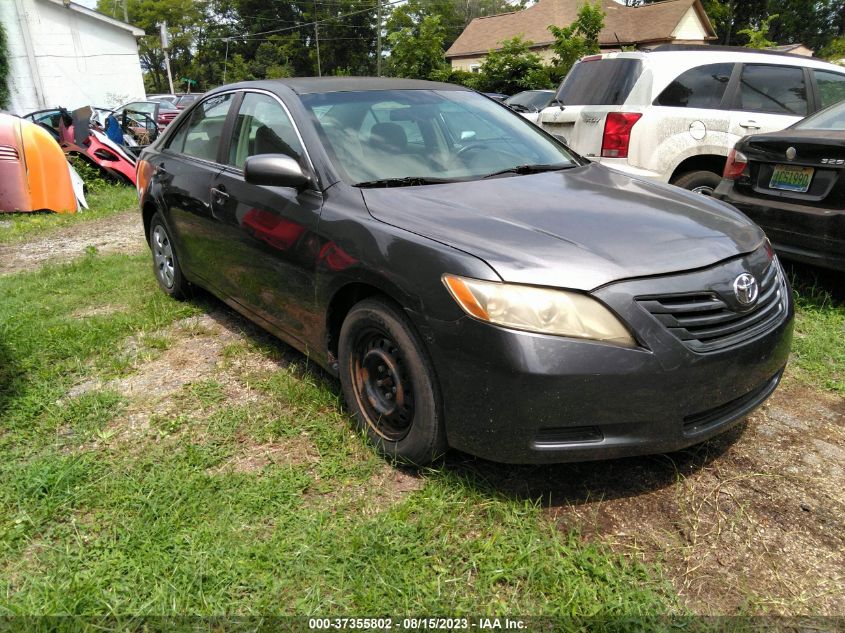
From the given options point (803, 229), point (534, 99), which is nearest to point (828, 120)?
point (803, 229)

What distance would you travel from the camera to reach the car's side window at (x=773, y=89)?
5.63 metres

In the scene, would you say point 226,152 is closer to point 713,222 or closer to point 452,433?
point 452,433

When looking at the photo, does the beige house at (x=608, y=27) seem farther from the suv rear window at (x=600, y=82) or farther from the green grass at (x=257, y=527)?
the green grass at (x=257, y=527)

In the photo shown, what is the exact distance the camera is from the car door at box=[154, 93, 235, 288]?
393 centimetres

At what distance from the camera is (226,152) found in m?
3.84

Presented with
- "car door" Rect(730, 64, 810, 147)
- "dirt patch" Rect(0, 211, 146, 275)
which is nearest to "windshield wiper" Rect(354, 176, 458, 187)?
"car door" Rect(730, 64, 810, 147)

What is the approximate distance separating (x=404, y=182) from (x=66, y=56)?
24.3m

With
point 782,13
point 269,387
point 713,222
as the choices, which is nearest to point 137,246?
point 269,387

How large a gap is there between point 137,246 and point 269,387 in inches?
174

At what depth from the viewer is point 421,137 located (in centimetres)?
331

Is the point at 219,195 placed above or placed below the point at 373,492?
above

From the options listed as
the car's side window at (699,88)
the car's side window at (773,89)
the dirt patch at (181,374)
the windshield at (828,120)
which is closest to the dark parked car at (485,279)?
the dirt patch at (181,374)

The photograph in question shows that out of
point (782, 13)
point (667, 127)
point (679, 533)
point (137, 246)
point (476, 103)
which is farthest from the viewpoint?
point (782, 13)

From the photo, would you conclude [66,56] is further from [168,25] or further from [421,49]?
[168,25]
